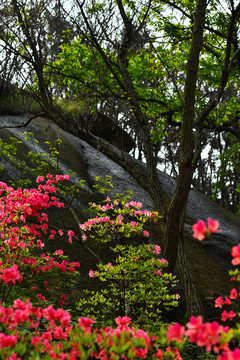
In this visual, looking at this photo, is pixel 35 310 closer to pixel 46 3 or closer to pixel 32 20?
pixel 32 20

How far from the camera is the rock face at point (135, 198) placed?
8.07 meters

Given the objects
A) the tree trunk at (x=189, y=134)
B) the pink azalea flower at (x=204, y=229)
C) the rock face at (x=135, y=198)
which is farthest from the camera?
the rock face at (x=135, y=198)

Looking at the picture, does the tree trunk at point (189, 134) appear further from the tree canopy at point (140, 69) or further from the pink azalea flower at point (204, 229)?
the pink azalea flower at point (204, 229)

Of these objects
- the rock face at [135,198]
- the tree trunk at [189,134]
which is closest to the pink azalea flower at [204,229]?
the tree trunk at [189,134]

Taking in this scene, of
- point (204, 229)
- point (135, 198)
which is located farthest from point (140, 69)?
point (204, 229)

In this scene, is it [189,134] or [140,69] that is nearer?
[189,134]

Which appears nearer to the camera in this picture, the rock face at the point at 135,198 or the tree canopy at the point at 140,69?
the tree canopy at the point at 140,69

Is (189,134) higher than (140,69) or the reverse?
the reverse

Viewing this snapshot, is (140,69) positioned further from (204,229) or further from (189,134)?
(204,229)

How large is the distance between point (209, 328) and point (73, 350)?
1034 millimetres

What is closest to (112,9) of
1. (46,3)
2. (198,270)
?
(46,3)

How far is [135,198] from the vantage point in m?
11.1

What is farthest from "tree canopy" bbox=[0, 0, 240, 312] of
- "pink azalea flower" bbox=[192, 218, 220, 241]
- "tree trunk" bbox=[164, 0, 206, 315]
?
"pink azalea flower" bbox=[192, 218, 220, 241]

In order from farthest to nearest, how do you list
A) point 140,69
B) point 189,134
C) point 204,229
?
1. point 140,69
2. point 189,134
3. point 204,229
